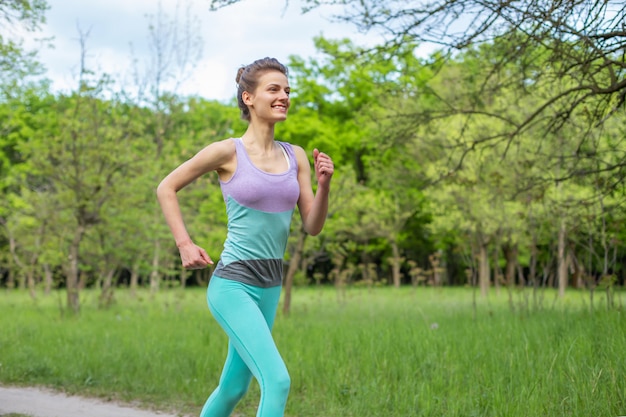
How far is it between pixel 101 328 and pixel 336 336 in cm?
451

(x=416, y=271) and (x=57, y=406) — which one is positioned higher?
(x=416, y=271)

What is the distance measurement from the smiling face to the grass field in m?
2.85

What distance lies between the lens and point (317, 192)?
352 cm

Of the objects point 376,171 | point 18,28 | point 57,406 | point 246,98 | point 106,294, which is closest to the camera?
point 246,98

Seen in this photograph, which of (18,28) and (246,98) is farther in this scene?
(18,28)

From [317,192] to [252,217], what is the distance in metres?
0.36

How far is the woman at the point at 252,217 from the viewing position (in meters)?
3.26

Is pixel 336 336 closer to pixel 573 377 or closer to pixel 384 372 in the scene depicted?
pixel 384 372

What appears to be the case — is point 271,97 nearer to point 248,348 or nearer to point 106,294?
point 248,348

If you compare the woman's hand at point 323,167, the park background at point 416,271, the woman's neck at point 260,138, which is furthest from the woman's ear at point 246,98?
the park background at point 416,271

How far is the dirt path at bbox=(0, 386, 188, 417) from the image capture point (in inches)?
243

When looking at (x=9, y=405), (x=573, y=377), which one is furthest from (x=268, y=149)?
(x=9, y=405)

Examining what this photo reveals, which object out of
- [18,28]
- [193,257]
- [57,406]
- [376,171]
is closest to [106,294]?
[18,28]

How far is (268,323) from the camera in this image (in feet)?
11.4
